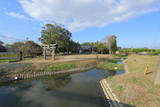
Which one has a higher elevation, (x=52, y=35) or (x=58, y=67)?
(x=52, y=35)

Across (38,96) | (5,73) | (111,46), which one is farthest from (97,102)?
(111,46)

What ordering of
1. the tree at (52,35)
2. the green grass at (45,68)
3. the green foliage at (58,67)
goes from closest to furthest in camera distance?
the green grass at (45,68), the green foliage at (58,67), the tree at (52,35)

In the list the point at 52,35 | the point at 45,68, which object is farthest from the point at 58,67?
the point at 52,35

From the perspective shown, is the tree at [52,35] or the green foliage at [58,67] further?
the tree at [52,35]

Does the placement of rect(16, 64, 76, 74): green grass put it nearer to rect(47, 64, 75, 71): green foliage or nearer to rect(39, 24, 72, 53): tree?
rect(47, 64, 75, 71): green foliage

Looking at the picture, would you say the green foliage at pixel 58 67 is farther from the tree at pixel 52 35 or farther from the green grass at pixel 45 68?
the tree at pixel 52 35

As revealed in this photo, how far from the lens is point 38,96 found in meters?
5.95

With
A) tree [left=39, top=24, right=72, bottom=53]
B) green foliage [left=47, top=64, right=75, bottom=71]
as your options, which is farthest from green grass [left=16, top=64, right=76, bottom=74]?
tree [left=39, top=24, right=72, bottom=53]

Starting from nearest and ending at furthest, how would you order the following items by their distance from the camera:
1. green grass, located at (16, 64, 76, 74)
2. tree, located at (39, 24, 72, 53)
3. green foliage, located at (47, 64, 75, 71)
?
green grass, located at (16, 64, 76, 74) → green foliage, located at (47, 64, 75, 71) → tree, located at (39, 24, 72, 53)

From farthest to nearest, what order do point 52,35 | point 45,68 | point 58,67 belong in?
1. point 52,35
2. point 58,67
3. point 45,68

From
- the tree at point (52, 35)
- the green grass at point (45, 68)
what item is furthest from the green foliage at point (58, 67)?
the tree at point (52, 35)

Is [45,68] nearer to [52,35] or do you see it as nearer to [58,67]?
[58,67]

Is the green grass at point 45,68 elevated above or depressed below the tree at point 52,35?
below

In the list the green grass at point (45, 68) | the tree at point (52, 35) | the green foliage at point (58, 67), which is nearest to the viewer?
the green grass at point (45, 68)
